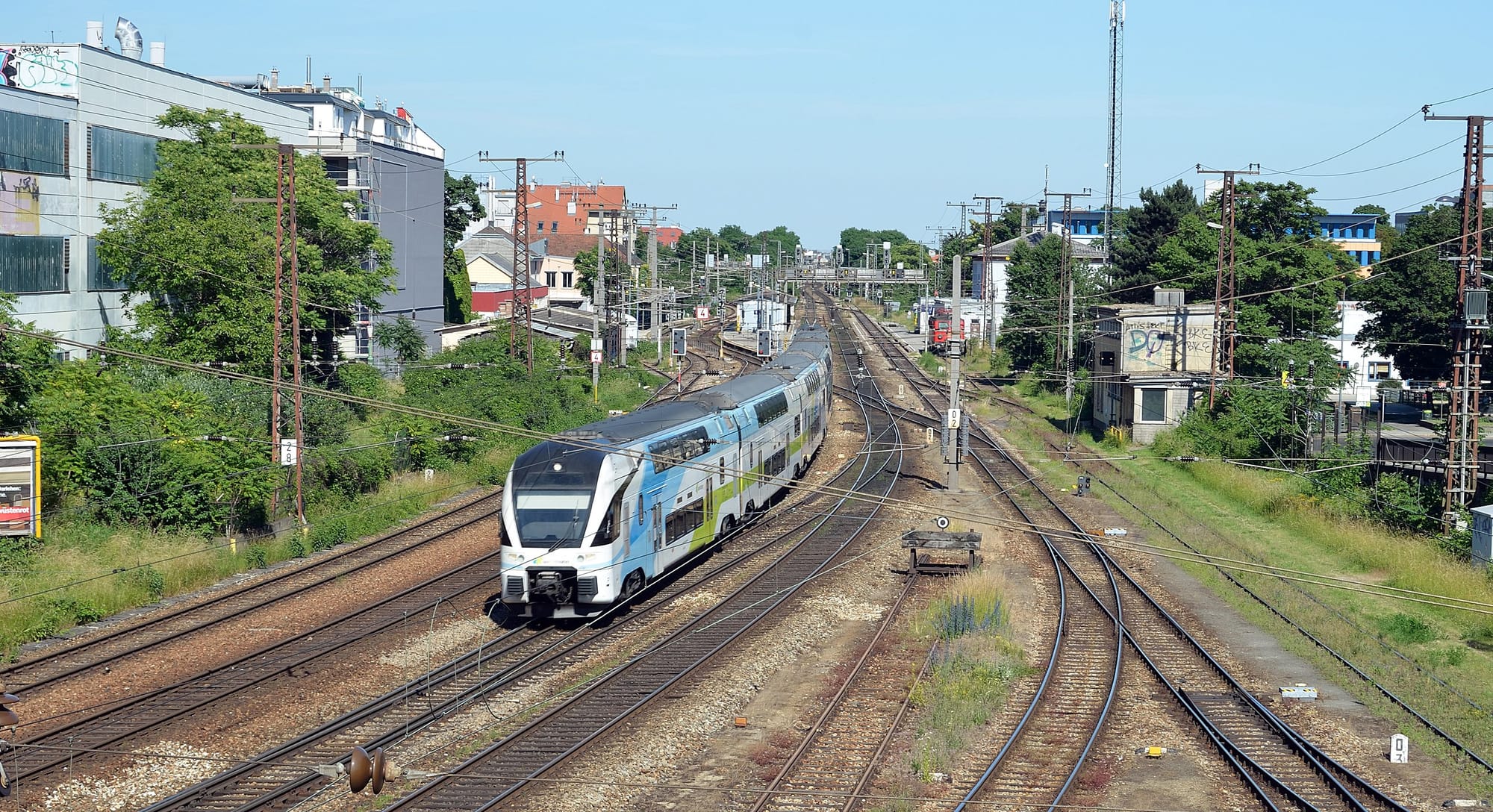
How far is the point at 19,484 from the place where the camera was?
77.5 feet

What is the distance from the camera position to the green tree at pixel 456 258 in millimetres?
78500

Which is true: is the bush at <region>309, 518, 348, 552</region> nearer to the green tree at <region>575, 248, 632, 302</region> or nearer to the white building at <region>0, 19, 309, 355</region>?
the white building at <region>0, 19, 309, 355</region>

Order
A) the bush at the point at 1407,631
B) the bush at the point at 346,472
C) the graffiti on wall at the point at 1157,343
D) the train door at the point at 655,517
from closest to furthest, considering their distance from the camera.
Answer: the bush at the point at 1407,631, the train door at the point at 655,517, the bush at the point at 346,472, the graffiti on wall at the point at 1157,343

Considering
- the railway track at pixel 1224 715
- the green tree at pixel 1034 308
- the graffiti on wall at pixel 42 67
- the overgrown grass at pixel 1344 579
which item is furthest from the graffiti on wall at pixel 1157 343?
the graffiti on wall at pixel 42 67

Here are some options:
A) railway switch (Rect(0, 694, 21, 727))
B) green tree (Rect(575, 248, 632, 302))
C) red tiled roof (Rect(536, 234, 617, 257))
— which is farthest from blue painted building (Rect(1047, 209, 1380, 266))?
railway switch (Rect(0, 694, 21, 727))

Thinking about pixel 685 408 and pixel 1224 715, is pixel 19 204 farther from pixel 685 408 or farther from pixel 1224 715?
pixel 1224 715

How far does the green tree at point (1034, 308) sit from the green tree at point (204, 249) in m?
37.5

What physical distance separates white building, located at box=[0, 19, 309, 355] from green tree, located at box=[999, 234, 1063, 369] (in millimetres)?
40407

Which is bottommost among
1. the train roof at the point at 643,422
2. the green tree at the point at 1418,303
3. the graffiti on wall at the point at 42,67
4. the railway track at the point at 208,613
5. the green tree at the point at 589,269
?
the railway track at the point at 208,613

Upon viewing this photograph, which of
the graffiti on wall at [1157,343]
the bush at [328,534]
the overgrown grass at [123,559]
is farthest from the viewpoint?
the graffiti on wall at [1157,343]

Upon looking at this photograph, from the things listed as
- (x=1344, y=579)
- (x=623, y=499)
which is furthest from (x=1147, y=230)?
(x=623, y=499)

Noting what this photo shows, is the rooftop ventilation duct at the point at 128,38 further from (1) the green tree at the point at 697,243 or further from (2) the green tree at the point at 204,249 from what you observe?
(1) the green tree at the point at 697,243

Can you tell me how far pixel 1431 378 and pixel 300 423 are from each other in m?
45.4

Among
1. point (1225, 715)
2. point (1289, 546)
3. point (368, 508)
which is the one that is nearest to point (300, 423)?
point (368, 508)
